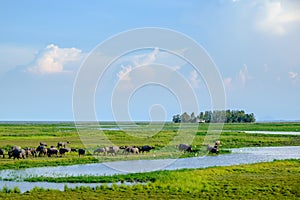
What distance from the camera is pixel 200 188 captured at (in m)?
19.8

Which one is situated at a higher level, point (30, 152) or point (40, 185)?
point (30, 152)

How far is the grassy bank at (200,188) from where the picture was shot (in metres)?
18.2

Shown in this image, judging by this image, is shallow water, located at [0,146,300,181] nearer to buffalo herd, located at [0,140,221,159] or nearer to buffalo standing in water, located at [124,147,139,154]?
buffalo herd, located at [0,140,221,159]

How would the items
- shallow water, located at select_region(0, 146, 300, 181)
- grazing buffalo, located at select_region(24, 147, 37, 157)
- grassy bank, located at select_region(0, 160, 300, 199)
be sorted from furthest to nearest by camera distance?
1. grazing buffalo, located at select_region(24, 147, 37, 157)
2. shallow water, located at select_region(0, 146, 300, 181)
3. grassy bank, located at select_region(0, 160, 300, 199)

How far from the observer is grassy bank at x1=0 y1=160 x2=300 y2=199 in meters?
18.2

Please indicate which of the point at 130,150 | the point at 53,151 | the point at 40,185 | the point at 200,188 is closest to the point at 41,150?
the point at 53,151

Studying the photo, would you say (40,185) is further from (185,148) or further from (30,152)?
(185,148)

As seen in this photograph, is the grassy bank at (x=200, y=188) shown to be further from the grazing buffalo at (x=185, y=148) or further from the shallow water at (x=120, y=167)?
the grazing buffalo at (x=185, y=148)

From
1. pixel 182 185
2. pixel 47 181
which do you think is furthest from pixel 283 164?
pixel 47 181

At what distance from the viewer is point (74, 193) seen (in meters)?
18.7

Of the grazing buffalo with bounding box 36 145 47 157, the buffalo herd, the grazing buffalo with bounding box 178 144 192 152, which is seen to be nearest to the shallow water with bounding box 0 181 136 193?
the buffalo herd

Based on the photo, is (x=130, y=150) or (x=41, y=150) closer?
(x=41, y=150)

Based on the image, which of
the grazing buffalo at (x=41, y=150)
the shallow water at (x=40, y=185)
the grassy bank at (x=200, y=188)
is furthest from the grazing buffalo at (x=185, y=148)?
the shallow water at (x=40, y=185)

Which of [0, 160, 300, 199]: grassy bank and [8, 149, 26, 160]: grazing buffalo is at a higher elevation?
[8, 149, 26, 160]: grazing buffalo
